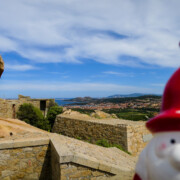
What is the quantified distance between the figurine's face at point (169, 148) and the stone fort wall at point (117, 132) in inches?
335

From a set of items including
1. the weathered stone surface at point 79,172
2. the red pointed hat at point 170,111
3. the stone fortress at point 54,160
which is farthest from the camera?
the stone fortress at point 54,160

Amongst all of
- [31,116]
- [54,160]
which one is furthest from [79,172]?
[31,116]

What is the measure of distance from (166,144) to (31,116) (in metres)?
19.2

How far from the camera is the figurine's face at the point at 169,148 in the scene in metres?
1.56

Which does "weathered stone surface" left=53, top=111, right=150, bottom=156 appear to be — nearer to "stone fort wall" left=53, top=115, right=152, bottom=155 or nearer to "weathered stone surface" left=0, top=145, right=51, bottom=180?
"stone fort wall" left=53, top=115, right=152, bottom=155

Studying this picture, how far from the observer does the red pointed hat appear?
170cm

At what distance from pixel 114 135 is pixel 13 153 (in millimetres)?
6436

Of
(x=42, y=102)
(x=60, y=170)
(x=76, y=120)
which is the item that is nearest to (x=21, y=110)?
(x=42, y=102)

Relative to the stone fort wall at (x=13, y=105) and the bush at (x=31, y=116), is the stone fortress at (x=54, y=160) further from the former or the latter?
the bush at (x=31, y=116)

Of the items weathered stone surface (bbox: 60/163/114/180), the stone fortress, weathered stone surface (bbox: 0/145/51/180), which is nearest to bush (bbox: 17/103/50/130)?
the stone fortress

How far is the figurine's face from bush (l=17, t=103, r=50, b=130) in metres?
17.2

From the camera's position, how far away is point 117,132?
10469 millimetres

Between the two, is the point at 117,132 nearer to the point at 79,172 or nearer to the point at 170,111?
the point at 79,172

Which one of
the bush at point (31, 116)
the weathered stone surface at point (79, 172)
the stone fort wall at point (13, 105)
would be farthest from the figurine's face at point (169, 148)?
the bush at point (31, 116)
